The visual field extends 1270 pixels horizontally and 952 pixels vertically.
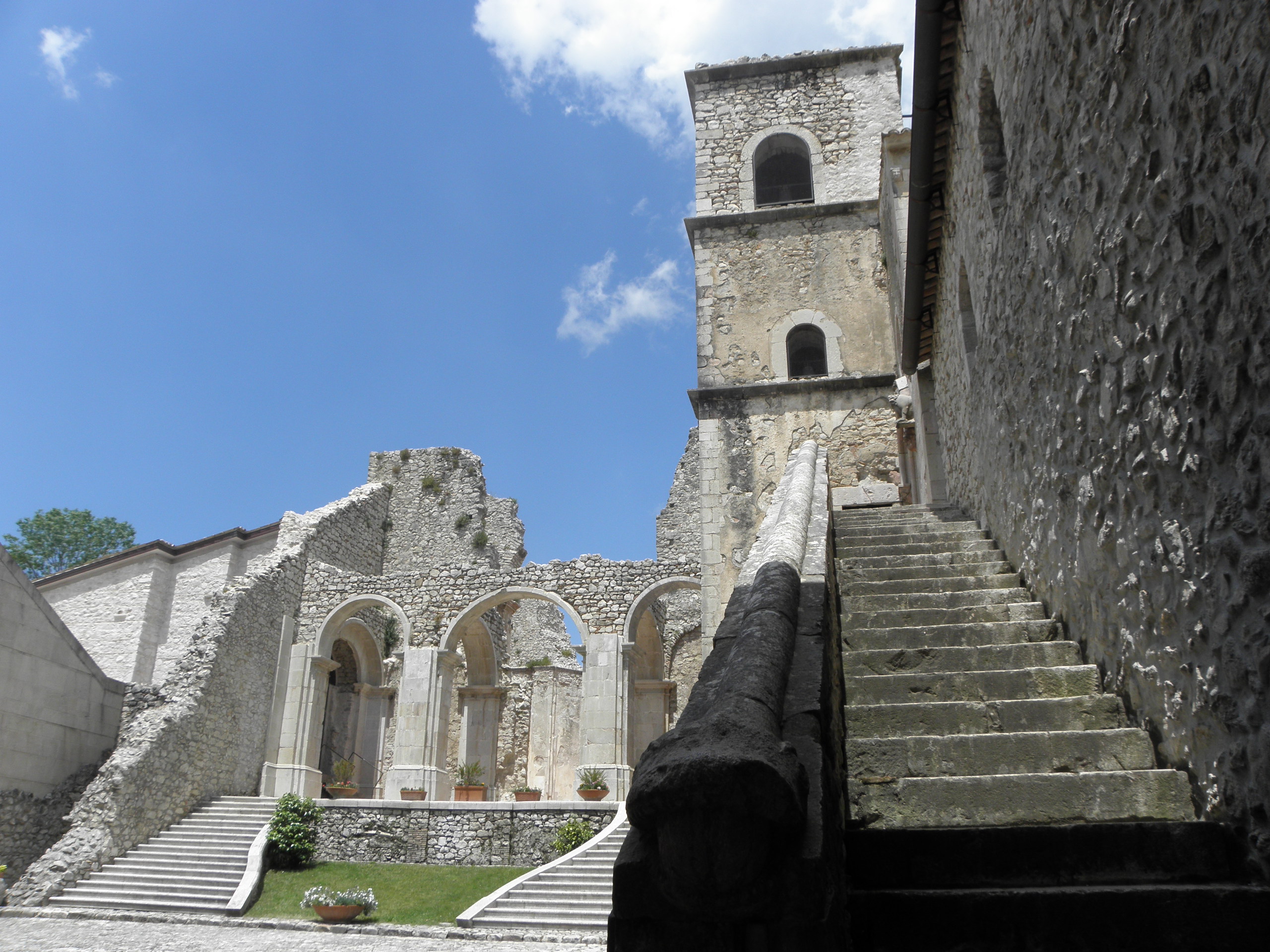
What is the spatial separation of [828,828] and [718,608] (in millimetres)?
10659

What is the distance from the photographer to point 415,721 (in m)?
18.9

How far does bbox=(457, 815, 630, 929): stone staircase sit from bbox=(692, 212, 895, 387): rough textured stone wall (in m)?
7.10

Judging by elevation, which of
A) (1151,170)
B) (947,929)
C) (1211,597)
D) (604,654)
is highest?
(604,654)

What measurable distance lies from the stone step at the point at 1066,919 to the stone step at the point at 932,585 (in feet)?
10.6

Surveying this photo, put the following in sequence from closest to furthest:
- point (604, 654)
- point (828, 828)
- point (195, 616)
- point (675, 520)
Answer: point (828, 828)
point (604, 654)
point (195, 616)
point (675, 520)

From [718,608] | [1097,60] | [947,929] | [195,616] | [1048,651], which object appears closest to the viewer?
[947,929]

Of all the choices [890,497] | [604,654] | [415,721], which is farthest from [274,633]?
[890,497]

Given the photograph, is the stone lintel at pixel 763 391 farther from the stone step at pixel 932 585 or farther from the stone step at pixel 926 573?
the stone step at pixel 932 585

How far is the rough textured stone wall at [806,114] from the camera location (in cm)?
1602

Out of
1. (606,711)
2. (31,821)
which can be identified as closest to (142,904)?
(31,821)

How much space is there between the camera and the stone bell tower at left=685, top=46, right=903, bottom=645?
45.1ft

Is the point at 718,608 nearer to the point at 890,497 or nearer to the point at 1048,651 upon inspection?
the point at 890,497

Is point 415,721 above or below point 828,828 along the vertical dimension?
above

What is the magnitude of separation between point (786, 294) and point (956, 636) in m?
10.6
